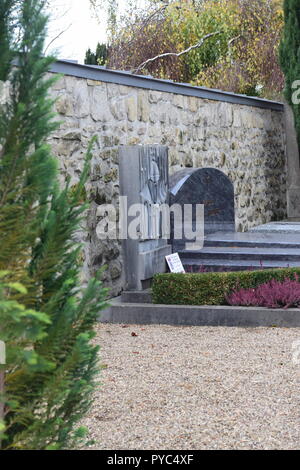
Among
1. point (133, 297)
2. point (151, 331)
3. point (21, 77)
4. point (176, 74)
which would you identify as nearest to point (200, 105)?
point (133, 297)

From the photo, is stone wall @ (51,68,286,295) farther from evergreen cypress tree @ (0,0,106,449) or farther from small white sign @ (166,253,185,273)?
evergreen cypress tree @ (0,0,106,449)

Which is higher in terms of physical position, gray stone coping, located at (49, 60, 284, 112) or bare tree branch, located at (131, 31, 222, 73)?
bare tree branch, located at (131, 31, 222, 73)

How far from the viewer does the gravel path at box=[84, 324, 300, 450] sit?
12.7 feet

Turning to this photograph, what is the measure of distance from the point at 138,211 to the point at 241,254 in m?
1.49

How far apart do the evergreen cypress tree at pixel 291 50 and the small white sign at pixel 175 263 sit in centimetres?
651

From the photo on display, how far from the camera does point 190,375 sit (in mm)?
5113

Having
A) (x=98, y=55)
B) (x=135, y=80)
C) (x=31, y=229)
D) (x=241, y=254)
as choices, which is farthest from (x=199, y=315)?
(x=98, y=55)

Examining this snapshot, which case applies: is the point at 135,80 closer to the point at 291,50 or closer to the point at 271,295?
the point at 271,295

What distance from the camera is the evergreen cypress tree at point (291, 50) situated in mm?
13562

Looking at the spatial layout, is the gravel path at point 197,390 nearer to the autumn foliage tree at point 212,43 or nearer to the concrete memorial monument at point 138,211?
the concrete memorial monument at point 138,211

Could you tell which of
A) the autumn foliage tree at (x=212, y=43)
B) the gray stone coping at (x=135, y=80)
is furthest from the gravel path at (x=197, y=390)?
the autumn foliage tree at (x=212, y=43)

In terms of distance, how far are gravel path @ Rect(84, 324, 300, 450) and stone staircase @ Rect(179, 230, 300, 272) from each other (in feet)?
4.87

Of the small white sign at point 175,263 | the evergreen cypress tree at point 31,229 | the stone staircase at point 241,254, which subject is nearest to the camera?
the evergreen cypress tree at point 31,229

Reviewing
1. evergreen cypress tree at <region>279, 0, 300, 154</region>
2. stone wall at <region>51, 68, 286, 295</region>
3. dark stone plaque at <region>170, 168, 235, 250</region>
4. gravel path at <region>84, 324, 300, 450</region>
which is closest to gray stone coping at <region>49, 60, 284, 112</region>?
stone wall at <region>51, 68, 286, 295</region>
